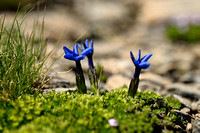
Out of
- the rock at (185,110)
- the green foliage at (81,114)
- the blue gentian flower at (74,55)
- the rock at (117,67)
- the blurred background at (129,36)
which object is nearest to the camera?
the green foliage at (81,114)

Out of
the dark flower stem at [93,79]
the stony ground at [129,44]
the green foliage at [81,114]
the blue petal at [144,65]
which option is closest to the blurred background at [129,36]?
the stony ground at [129,44]

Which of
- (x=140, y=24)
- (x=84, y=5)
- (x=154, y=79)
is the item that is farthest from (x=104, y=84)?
(x=84, y=5)

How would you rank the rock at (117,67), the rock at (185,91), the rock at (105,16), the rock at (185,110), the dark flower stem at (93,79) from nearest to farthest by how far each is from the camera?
the dark flower stem at (93,79), the rock at (185,110), the rock at (185,91), the rock at (117,67), the rock at (105,16)

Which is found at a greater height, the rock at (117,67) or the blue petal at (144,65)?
the rock at (117,67)

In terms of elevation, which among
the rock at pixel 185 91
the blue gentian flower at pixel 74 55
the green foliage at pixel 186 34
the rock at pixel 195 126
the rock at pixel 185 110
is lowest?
the rock at pixel 195 126

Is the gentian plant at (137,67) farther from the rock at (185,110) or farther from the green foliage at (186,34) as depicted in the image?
the green foliage at (186,34)

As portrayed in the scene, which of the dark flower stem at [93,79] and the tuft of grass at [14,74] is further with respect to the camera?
the dark flower stem at [93,79]
